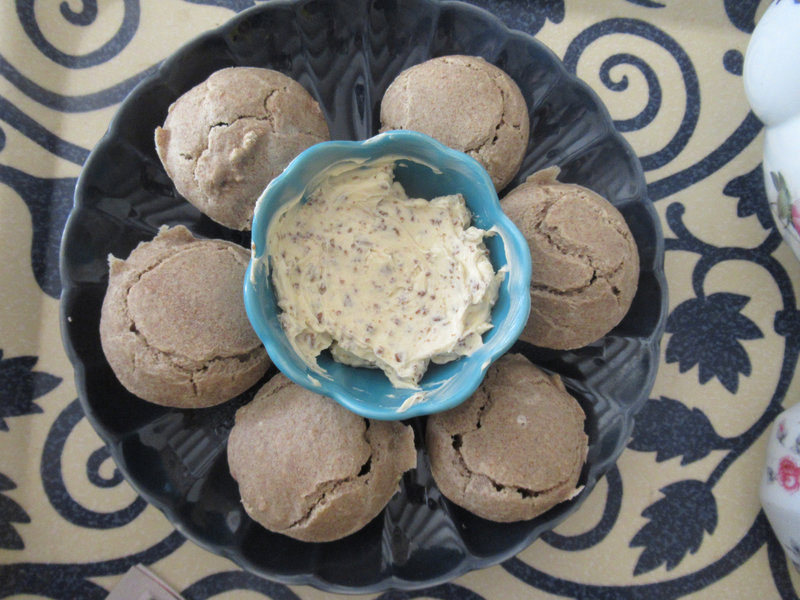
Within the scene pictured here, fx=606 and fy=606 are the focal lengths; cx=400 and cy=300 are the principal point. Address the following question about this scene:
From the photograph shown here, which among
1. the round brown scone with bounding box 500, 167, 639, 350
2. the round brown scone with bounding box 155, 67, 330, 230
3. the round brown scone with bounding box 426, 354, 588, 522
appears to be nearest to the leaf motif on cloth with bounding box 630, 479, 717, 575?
the round brown scone with bounding box 426, 354, 588, 522

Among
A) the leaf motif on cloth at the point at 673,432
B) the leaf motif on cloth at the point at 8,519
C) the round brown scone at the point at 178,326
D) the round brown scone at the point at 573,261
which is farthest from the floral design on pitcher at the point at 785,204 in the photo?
the leaf motif on cloth at the point at 8,519

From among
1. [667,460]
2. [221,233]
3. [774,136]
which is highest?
[774,136]

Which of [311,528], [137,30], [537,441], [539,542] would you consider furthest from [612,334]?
[137,30]

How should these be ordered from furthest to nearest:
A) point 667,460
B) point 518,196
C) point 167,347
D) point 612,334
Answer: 1. point 667,460
2. point 612,334
3. point 518,196
4. point 167,347

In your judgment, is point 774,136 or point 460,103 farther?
point 774,136

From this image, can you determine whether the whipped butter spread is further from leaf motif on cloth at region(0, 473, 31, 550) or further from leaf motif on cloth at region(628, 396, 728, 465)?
leaf motif on cloth at region(0, 473, 31, 550)

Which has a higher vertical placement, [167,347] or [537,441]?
[167,347]

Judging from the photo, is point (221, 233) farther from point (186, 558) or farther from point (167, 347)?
point (186, 558)

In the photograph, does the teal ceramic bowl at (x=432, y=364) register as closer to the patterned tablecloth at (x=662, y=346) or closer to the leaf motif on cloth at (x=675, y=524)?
the patterned tablecloth at (x=662, y=346)
